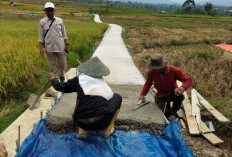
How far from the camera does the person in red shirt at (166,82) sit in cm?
321

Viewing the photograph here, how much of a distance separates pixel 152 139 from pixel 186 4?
7900cm

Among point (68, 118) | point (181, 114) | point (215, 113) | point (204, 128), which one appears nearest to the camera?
point (68, 118)

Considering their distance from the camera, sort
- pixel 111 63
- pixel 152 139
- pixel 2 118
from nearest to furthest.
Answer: pixel 152 139 < pixel 2 118 < pixel 111 63

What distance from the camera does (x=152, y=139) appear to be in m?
2.90

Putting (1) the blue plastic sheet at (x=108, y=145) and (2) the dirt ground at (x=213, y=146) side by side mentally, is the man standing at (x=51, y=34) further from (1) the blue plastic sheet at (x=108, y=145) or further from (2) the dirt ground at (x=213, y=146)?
(2) the dirt ground at (x=213, y=146)

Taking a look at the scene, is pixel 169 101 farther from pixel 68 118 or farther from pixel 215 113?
pixel 68 118

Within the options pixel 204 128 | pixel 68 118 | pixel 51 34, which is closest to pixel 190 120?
pixel 204 128

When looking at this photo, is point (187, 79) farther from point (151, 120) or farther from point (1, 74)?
point (1, 74)

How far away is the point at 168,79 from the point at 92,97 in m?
1.45

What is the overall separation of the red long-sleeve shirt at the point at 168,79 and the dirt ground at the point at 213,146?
2.41 feet

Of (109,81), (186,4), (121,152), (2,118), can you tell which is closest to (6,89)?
(2,118)

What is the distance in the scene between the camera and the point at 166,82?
3436 mm

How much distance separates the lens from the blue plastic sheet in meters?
2.54

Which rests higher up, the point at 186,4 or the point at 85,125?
the point at 186,4
